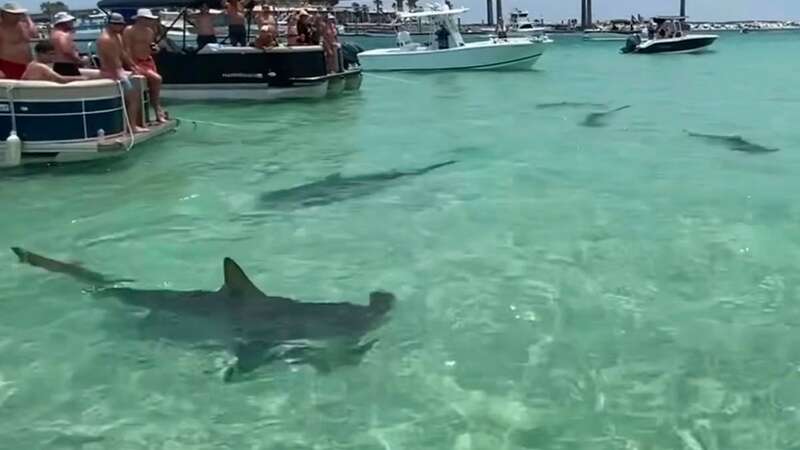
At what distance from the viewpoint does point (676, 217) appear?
9.24 m

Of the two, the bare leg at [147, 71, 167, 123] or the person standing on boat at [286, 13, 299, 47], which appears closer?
the bare leg at [147, 71, 167, 123]

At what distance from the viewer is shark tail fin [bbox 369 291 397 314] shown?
20.0 ft

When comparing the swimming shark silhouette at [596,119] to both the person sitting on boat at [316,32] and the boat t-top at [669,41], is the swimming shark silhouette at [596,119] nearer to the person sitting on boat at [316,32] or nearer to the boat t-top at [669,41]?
the person sitting on boat at [316,32]

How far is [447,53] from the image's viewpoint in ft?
118

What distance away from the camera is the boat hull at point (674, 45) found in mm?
51438

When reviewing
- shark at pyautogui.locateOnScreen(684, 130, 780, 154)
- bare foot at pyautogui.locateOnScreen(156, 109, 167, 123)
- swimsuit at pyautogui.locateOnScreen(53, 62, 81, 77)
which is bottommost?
shark at pyautogui.locateOnScreen(684, 130, 780, 154)

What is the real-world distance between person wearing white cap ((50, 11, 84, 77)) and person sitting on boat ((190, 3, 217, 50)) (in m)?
8.01

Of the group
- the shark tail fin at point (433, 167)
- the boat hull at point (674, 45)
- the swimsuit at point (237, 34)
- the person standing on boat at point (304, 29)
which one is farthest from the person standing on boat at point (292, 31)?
the boat hull at point (674, 45)

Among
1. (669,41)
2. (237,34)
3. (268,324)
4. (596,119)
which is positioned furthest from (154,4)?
(669,41)

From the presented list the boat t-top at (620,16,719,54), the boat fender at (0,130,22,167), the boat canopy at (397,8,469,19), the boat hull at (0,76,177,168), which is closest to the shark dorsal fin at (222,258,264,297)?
the boat hull at (0,76,177,168)

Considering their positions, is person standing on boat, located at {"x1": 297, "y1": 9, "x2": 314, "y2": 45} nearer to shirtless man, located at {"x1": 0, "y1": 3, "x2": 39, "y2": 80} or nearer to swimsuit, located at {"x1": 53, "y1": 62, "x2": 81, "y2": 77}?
swimsuit, located at {"x1": 53, "y1": 62, "x2": 81, "y2": 77}

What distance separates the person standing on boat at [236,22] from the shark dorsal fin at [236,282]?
16.1 metres

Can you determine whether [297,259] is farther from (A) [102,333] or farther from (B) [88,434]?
(B) [88,434]

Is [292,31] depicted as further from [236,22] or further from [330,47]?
[236,22]
